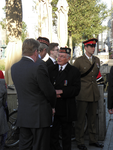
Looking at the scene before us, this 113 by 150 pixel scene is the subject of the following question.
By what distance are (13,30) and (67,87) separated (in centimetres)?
330

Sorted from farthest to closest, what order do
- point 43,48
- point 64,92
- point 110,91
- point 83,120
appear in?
point 83,120
point 43,48
point 64,92
point 110,91

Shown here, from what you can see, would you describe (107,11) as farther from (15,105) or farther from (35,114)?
(35,114)

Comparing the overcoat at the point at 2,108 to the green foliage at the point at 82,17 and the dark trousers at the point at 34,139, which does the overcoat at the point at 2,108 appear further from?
the green foliage at the point at 82,17

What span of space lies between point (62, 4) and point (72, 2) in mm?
18007

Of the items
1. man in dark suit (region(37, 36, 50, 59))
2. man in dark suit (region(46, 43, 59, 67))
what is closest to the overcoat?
man in dark suit (region(37, 36, 50, 59))

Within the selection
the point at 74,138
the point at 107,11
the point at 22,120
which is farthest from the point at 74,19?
the point at 22,120

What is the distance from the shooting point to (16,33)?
7004 mm

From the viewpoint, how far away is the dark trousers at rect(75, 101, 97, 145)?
525 centimetres

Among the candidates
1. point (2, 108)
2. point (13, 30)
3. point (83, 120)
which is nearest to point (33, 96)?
point (2, 108)

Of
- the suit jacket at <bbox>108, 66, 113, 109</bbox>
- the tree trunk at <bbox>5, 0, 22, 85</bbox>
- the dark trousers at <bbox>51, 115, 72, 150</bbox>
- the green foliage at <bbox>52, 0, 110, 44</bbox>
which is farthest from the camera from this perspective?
the green foliage at <bbox>52, 0, 110, 44</bbox>

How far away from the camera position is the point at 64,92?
13.9 ft

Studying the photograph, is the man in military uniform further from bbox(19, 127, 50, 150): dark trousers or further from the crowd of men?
bbox(19, 127, 50, 150): dark trousers

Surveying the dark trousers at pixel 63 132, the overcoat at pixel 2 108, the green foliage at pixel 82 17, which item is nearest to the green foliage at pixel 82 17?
the green foliage at pixel 82 17

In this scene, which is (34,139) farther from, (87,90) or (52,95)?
(87,90)
